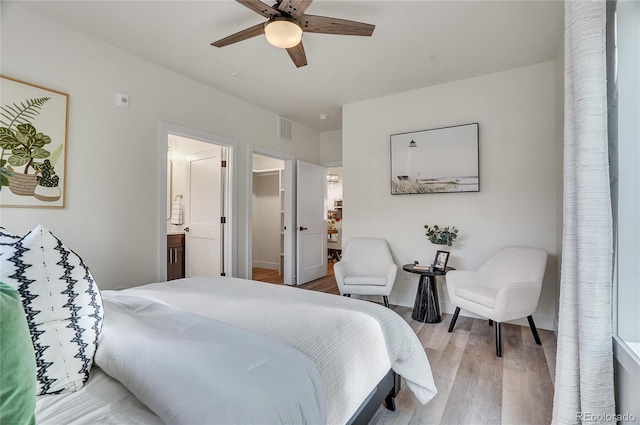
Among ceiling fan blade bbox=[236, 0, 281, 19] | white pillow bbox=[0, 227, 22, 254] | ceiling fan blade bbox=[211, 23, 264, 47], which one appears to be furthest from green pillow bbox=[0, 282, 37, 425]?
ceiling fan blade bbox=[211, 23, 264, 47]

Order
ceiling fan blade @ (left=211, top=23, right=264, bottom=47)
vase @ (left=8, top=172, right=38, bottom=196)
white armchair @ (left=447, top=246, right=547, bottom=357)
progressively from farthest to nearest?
white armchair @ (left=447, top=246, right=547, bottom=357), vase @ (left=8, top=172, right=38, bottom=196), ceiling fan blade @ (left=211, top=23, right=264, bottom=47)

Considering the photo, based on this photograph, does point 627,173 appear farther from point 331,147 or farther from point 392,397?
point 331,147

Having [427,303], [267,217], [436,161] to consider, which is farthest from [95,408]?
[267,217]

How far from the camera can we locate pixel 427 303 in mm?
3074

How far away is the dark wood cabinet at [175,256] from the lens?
404cm

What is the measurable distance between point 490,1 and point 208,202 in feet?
11.5

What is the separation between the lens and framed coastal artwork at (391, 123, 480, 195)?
322 centimetres

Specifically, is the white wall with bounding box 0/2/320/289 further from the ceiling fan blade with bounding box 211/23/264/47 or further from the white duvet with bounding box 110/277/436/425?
the ceiling fan blade with bounding box 211/23/264/47

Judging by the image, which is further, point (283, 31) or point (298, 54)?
point (298, 54)

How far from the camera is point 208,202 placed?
12.5ft

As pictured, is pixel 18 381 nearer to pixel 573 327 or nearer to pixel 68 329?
pixel 68 329

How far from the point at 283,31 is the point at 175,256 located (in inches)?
137

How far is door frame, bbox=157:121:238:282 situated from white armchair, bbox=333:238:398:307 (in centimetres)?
136

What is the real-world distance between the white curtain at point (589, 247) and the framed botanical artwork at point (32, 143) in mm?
3161
